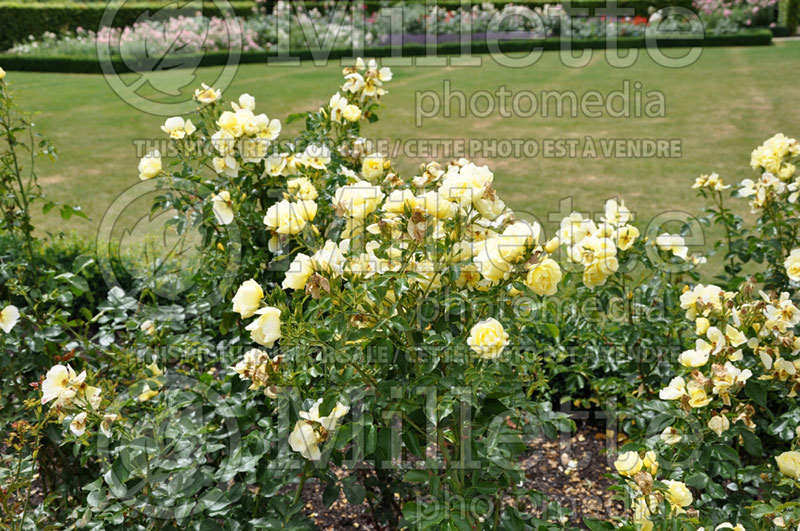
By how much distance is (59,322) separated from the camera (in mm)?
2232

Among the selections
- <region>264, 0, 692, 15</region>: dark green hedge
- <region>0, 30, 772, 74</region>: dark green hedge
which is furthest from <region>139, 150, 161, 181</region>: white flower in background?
<region>264, 0, 692, 15</region>: dark green hedge

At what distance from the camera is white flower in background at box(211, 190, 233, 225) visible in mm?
2057

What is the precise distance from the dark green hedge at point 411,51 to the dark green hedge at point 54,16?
198cm

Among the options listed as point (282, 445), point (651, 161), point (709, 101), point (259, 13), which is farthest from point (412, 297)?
point (259, 13)

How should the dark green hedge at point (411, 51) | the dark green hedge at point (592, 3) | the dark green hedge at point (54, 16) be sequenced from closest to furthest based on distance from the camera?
1. the dark green hedge at point (411, 51)
2. the dark green hedge at point (54, 16)
3. the dark green hedge at point (592, 3)

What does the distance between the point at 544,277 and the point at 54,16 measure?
14486 mm

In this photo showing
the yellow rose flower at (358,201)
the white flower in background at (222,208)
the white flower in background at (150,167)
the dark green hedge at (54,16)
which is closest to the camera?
the yellow rose flower at (358,201)

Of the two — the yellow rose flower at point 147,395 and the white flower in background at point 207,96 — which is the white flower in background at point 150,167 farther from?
the yellow rose flower at point 147,395

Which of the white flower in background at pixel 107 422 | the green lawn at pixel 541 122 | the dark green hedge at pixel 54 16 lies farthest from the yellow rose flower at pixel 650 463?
the dark green hedge at pixel 54 16

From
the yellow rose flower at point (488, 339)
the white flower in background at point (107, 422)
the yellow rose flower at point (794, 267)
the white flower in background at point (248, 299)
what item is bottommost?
the white flower in background at point (107, 422)

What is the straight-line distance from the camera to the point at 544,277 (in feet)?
4.64

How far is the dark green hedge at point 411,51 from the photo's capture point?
11.4 m

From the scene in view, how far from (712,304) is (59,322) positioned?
1.86m

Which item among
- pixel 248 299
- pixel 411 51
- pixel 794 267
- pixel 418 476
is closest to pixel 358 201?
pixel 248 299
